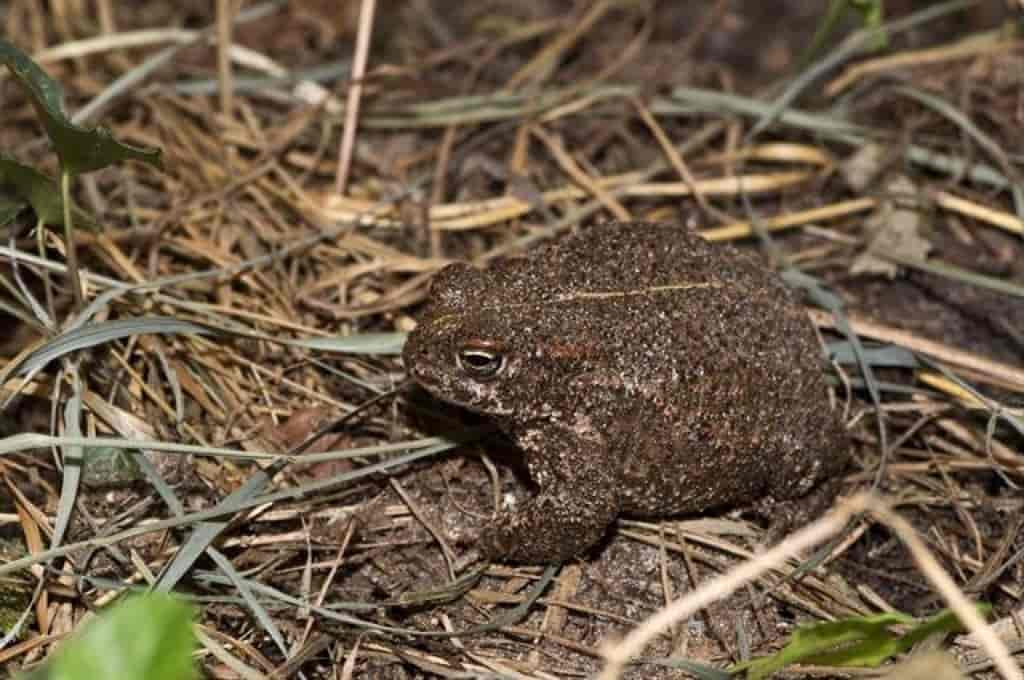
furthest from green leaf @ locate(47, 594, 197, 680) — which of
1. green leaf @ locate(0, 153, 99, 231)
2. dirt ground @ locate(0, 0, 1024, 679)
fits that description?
green leaf @ locate(0, 153, 99, 231)

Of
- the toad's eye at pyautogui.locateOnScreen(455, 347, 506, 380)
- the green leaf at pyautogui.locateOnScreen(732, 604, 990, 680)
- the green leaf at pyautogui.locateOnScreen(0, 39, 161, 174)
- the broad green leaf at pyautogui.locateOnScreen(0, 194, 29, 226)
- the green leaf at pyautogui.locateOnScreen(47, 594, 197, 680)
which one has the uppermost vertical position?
the green leaf at pyautogui.locateOnScreen(0, 39, 161, 174)

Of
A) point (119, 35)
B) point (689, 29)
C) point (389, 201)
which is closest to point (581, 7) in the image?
point (689, 29)

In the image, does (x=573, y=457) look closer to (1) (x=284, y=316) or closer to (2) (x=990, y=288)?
(1) (x=284, y=316)

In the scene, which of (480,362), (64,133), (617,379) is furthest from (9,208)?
(617,379)

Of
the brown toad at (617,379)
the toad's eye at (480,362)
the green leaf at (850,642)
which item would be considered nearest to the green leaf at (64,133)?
the brown toad at (617,379)

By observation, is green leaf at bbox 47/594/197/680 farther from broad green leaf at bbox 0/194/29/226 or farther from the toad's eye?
broad green leaf at bbox 0/194/29/226

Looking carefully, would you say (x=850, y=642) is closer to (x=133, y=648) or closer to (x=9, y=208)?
(x=133, y=648)

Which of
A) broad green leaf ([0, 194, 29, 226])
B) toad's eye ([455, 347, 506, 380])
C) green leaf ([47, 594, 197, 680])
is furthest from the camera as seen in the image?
broad green leaf ([0, 194, 29, 226])

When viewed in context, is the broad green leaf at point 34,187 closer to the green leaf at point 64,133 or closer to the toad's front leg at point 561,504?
the green leaf at point 64,133
